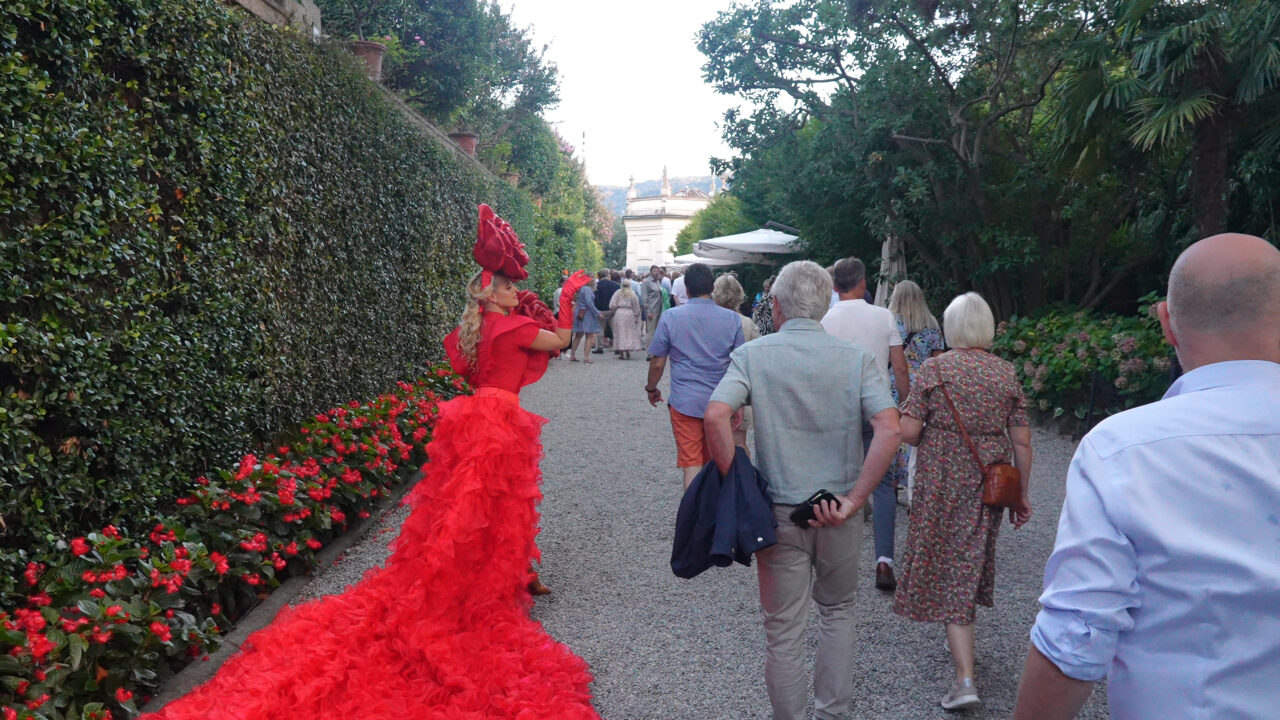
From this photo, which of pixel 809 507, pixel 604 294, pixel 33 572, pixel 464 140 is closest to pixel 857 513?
pixel 809 507

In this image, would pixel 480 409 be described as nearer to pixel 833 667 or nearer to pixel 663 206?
pixel 833 667

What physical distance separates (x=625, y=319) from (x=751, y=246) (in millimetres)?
3676

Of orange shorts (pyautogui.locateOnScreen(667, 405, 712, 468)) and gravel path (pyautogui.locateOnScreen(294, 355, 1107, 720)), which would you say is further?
orange shorts (pyautogui.locateOnScreen(667, 405, 712, 468))

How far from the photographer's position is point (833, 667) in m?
3.38

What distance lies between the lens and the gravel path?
3.95 meters

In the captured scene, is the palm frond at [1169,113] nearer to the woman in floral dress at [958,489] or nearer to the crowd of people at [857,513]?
the crowd of people at [857,513]

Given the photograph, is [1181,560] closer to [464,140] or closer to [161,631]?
[161,631]

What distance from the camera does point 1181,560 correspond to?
154 cm

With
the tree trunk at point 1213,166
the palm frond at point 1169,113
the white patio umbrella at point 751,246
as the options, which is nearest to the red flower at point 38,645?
the palm frond at point 1169,113

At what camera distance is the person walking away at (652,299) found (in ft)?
67.2

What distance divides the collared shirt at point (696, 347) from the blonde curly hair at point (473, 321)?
4.18 ft

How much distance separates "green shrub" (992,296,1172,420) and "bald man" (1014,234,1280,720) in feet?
25.5

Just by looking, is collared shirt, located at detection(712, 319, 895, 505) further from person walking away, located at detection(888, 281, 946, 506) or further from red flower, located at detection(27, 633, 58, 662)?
person walking away, located at detection(888, 281, 946, 506)

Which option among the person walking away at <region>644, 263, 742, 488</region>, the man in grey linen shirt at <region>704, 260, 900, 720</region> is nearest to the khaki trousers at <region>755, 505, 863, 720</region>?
the man in grey linen shirt at <region>704, 260, 900, 720</region>
